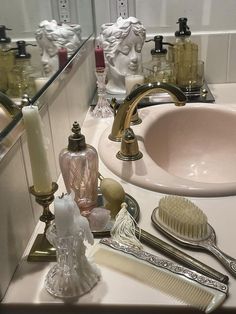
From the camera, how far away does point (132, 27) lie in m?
1.14

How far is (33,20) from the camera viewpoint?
93 cm

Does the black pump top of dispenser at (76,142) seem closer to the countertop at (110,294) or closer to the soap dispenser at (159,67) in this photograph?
the countertop at (110,294)

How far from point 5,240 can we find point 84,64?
77cm

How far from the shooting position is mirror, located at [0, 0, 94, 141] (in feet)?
2.46

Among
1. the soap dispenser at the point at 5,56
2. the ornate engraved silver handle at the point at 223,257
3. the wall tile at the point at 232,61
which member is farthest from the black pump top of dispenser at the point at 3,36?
the wall tile at the point at 232,61

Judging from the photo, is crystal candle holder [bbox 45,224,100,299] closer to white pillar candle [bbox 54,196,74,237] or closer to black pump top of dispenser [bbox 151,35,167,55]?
white pillar candle [bbox 54,196,74,237]

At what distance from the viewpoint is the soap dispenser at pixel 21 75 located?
68 centimetres

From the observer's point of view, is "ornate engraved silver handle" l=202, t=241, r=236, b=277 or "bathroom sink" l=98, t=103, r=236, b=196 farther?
"bathroom sink" l=98, t=103, r=236, b=196

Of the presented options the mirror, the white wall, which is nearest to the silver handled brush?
the mirror

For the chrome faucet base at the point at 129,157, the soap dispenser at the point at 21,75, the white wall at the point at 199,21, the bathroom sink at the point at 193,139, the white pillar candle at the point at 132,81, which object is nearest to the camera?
the soap dispenser at the point at 21,75

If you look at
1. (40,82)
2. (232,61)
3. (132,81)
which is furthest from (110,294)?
(232,61)

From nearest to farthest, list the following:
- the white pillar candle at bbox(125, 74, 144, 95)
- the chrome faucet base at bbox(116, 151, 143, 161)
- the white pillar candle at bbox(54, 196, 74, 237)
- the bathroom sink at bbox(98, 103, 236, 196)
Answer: the white pillar candle at bbox(54, 196, 74, 237)
the chrome faucet base at bbox(116, 151, 143, 161)
the bathroom sink at bbox(98, 103, 236, 196)
the white pillar candle at bbox(125, 74, 144, 95)

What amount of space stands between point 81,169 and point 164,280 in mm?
214

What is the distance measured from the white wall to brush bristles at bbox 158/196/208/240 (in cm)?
81
